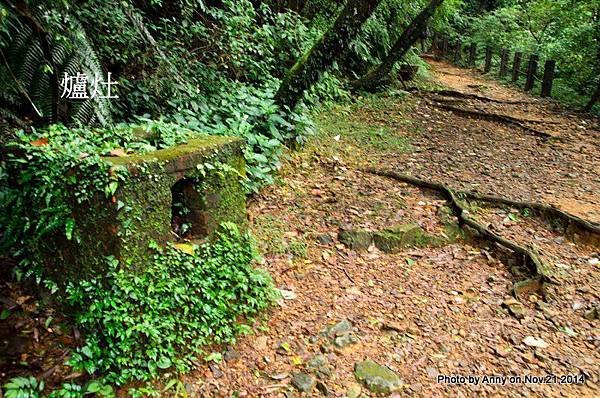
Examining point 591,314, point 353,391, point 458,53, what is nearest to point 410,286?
point 353,391

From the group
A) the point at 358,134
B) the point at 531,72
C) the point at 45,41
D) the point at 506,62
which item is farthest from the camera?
the point at 506,62

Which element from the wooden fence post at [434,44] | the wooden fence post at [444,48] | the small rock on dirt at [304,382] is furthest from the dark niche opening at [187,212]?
the wooden fence post at [434,44]

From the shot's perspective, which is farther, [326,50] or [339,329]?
[326,50]

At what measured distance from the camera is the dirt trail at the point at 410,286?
3.09 meters

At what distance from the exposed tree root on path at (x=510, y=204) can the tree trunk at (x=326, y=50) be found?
1392 mm

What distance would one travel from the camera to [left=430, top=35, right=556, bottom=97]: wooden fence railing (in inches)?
450

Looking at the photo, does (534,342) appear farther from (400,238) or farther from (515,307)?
(400,238)

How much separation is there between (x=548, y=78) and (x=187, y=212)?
36.4 feet

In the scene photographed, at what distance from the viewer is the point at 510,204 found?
17.3 feet

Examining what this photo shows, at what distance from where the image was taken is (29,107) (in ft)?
12.8

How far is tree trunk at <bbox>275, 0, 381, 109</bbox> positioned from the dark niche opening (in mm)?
2916

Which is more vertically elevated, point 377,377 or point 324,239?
point 324,239

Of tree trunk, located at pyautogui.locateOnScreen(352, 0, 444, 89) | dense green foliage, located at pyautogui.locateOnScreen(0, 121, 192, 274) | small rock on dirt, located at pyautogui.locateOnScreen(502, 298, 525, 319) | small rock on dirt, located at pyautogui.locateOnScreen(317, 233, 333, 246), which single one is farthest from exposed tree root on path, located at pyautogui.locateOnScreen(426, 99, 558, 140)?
dense green foliage, located at pyautogui.locateOnScreen(0, 121, 192, 274)

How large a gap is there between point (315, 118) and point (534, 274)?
4.45 m
